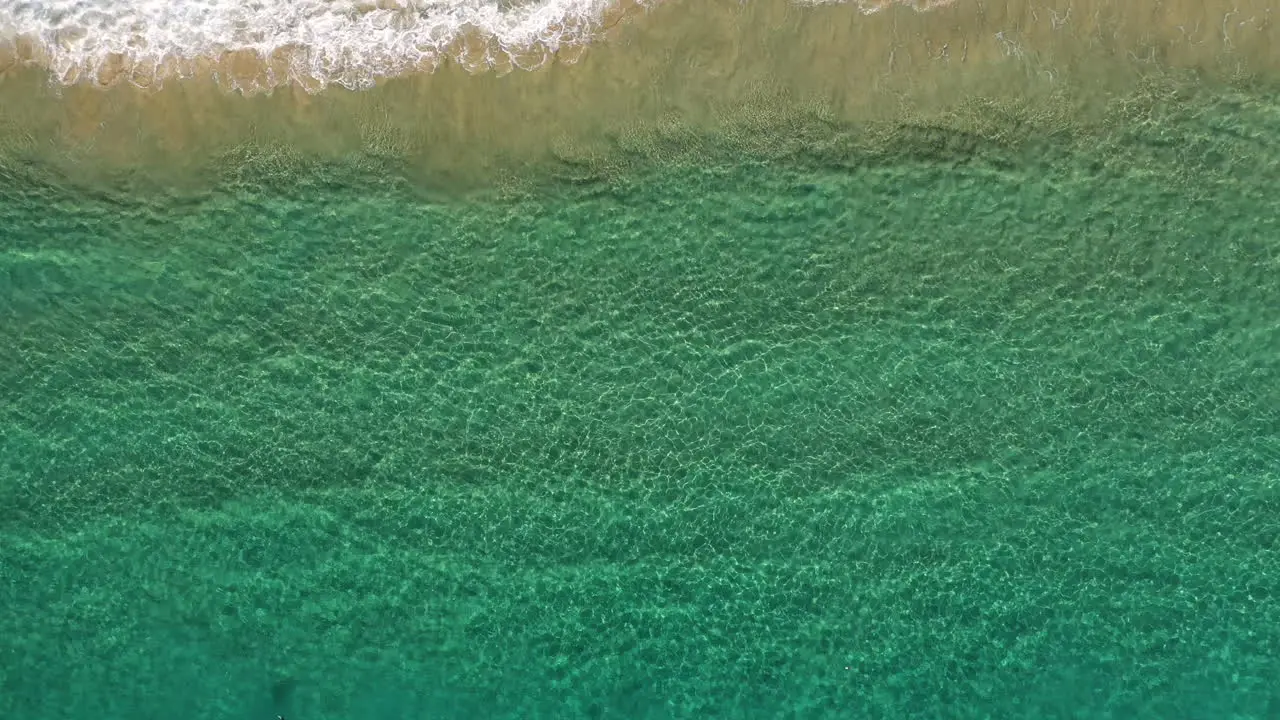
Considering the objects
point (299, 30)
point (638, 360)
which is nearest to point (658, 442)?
point (638, 360)

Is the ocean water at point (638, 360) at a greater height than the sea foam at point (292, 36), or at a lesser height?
lesser

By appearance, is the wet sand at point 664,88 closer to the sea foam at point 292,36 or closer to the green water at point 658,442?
the sea foam at point 292,36

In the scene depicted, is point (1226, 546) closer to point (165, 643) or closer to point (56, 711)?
point (165, 643)

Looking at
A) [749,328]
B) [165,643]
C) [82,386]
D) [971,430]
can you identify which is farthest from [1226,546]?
[82,386]

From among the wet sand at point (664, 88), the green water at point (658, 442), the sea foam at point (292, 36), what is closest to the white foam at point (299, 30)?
the sea foam at point (292, 36)

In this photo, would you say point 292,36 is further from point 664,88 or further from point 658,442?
point 658,442
